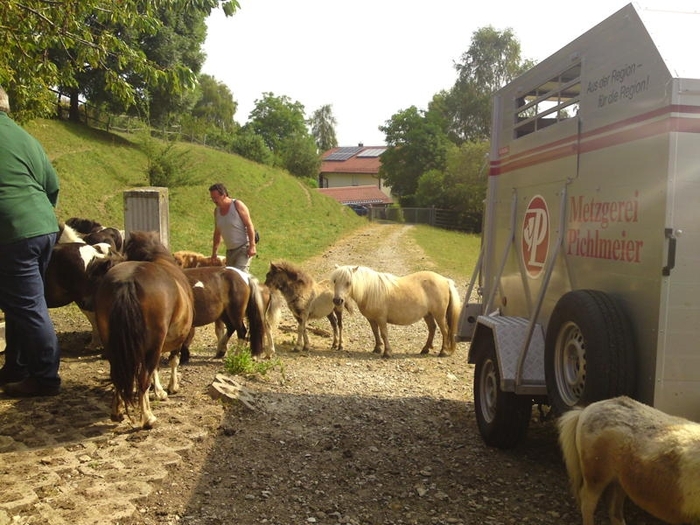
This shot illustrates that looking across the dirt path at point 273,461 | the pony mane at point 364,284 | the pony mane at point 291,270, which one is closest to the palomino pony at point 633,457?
the dirt path at point 273,461

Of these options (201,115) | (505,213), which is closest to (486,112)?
(201,115)

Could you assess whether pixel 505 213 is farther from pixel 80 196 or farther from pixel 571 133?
pixel 80 196

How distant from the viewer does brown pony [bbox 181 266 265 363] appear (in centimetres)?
693

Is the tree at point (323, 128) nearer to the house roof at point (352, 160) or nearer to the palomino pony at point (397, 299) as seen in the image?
the house roof at point (352, 160)

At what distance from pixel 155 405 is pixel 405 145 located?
55.8m

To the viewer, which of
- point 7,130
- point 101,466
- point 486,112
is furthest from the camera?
point 486,112

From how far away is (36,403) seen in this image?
207 inches

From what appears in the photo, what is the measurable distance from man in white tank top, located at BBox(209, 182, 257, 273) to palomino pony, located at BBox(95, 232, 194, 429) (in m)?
2.97

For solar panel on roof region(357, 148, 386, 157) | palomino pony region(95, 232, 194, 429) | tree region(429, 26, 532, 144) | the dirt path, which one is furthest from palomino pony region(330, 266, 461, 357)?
solar panel on roof region(357, 148, 386, 157)

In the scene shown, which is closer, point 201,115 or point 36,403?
point 36,403

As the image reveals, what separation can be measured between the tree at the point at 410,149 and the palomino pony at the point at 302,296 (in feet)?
155

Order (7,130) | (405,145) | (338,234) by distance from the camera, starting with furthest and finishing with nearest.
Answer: (405,145) < (338,234) < (7,130)

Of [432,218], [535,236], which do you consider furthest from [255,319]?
[432,218]

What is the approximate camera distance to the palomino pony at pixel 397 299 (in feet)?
29.8
